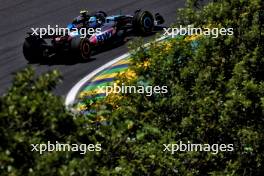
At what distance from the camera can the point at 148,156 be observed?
8953 millimetres

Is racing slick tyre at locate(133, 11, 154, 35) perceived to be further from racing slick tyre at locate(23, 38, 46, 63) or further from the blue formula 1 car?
racing slick tyre at locate(23, 38, 46, 63)

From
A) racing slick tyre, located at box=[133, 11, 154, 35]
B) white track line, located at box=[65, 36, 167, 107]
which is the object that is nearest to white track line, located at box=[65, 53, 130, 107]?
white track line, located at box=[65, 36, 167, 107]

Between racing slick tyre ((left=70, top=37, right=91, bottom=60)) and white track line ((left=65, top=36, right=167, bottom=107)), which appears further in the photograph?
racing slick tyre ((left=70, top=37, right=91, bottom=60))

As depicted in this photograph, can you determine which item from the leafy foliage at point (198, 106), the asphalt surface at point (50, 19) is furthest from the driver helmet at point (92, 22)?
the leafy foliage at point (198, 106)

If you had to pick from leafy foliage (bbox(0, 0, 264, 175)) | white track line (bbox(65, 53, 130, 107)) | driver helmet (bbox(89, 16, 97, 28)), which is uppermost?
driver helmet (bbox(89, 16, 97, 28))

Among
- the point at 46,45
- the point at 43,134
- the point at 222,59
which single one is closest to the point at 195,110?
the point at 222,59

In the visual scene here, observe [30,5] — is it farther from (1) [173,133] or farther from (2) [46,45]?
(1) [173,133]

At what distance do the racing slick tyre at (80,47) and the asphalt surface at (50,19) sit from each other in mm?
370

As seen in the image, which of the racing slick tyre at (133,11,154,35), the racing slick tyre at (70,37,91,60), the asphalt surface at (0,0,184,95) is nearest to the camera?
the racing slick tyre at (70,37,91,60)

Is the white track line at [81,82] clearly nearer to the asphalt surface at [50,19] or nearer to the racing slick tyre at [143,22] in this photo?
the asphalt surface at [50,19]

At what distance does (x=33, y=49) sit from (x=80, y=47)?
5.60ft

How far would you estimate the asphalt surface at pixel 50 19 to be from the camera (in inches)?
834

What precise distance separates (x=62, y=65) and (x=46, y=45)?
95 cm

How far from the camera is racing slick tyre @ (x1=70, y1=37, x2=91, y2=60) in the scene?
20688mm
